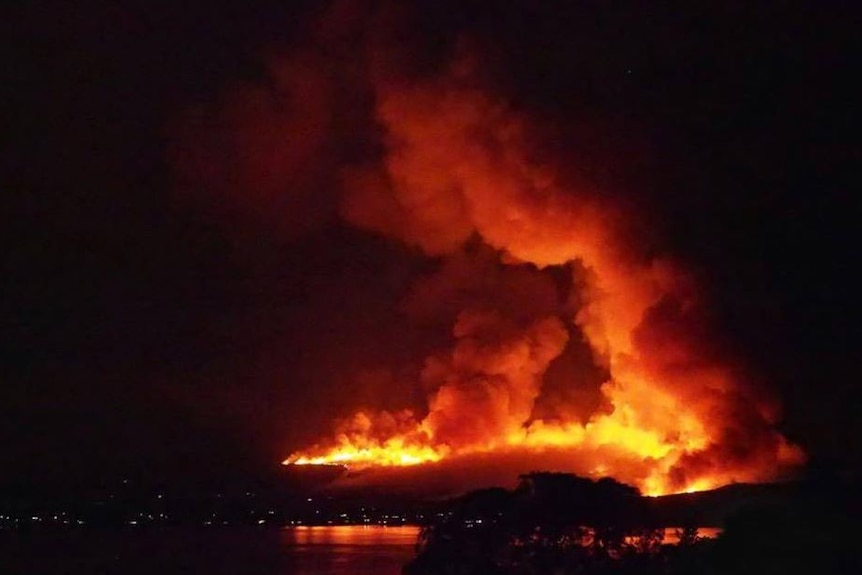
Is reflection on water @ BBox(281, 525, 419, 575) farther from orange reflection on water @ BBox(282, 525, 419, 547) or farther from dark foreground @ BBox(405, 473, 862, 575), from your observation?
dark foreground @ BBox(405, 473, 862, 575)

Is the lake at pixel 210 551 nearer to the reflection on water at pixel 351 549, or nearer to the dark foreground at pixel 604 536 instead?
the reflection on water at pixel 351 549

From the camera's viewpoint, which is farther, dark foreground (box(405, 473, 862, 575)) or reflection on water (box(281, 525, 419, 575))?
reflection on water (box(281, 525, 419, 575))

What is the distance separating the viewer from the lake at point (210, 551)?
200ft

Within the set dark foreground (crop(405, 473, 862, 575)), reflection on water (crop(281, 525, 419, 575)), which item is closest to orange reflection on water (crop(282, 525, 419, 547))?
reflection on water (crop(281, 525, 419, 575))

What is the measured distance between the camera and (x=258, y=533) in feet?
359

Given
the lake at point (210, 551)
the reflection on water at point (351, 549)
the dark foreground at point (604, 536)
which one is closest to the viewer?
the dark foreground at point (604, 536)

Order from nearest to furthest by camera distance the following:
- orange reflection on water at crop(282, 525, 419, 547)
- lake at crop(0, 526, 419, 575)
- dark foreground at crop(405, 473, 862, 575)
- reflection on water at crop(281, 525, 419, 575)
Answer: dark foreground at crop(405, 473, 862, 575) → lake at crop(0, 526, 419, 575) → reflection on water at crop(281, 525, 419, 575) → orange reflection on water at crop(282, 525, 419, 547)

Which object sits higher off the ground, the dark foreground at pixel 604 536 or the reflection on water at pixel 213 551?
the reflection on water at pixel 213 551

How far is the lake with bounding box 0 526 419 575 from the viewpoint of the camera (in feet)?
200

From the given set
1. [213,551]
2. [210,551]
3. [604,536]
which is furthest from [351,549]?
[604,536]

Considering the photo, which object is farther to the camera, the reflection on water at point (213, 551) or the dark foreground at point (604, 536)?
the reflection on water at point (213, 551)

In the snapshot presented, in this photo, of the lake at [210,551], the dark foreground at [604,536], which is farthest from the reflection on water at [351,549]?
the dark foreground at [604,536]

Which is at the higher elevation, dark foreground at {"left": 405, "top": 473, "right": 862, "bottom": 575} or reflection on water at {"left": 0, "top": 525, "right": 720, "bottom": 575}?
reflection on water at {"left": 0, "top": 525, "right": 720, "bottom": 575}

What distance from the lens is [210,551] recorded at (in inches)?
3086
